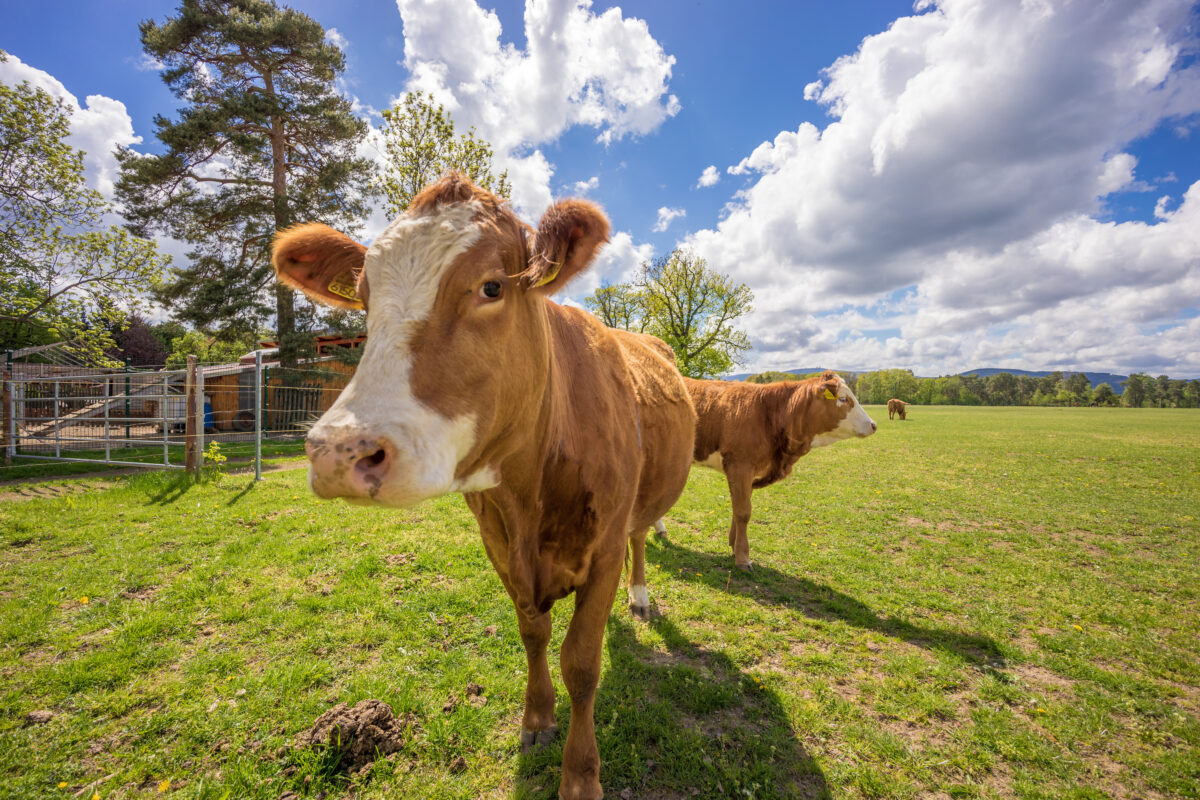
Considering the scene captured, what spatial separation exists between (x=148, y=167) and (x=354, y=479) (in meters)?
23.0

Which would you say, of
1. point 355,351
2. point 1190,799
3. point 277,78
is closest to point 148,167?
point 277,78

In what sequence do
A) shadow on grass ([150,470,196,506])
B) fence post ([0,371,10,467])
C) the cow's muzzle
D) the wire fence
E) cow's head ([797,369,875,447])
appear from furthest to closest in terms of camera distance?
fence post ([0,371,10,467]) → the wire fence → shadow on grass ([150,470,196,506]) → cow's head ([797,369,875,447]) → the cow's muzzle

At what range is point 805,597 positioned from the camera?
198 inches

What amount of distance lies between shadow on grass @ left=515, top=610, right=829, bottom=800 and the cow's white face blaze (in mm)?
4964

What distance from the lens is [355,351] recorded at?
17.9 m

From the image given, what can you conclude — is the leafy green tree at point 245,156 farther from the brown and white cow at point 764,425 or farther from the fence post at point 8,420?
the brown and white cow at point 764,425

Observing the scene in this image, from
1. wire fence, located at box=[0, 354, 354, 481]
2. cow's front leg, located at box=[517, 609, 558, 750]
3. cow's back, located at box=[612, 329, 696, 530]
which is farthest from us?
wire fence, located at box=[0, 354, 354, 481]

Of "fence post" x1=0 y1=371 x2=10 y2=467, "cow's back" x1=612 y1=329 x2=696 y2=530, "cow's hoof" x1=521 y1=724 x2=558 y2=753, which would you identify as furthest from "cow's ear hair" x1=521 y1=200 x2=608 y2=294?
"fence post" x1=0 y1=371 x2=10 y2=467

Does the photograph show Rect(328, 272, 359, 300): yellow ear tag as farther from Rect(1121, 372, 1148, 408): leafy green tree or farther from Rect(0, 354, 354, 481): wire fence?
Rect(1121, 372, 1148, 408): leafy green tree

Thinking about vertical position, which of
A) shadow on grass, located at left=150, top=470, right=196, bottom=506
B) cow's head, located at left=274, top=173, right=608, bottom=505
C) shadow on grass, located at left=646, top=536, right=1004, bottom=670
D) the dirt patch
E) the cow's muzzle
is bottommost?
shadow on grass, located at left=646, top=536, right=1004, bottom=670

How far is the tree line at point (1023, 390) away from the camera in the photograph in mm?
99812

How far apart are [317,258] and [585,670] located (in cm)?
252

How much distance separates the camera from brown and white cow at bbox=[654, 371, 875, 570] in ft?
21.4

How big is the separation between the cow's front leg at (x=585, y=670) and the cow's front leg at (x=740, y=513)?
385 cm
